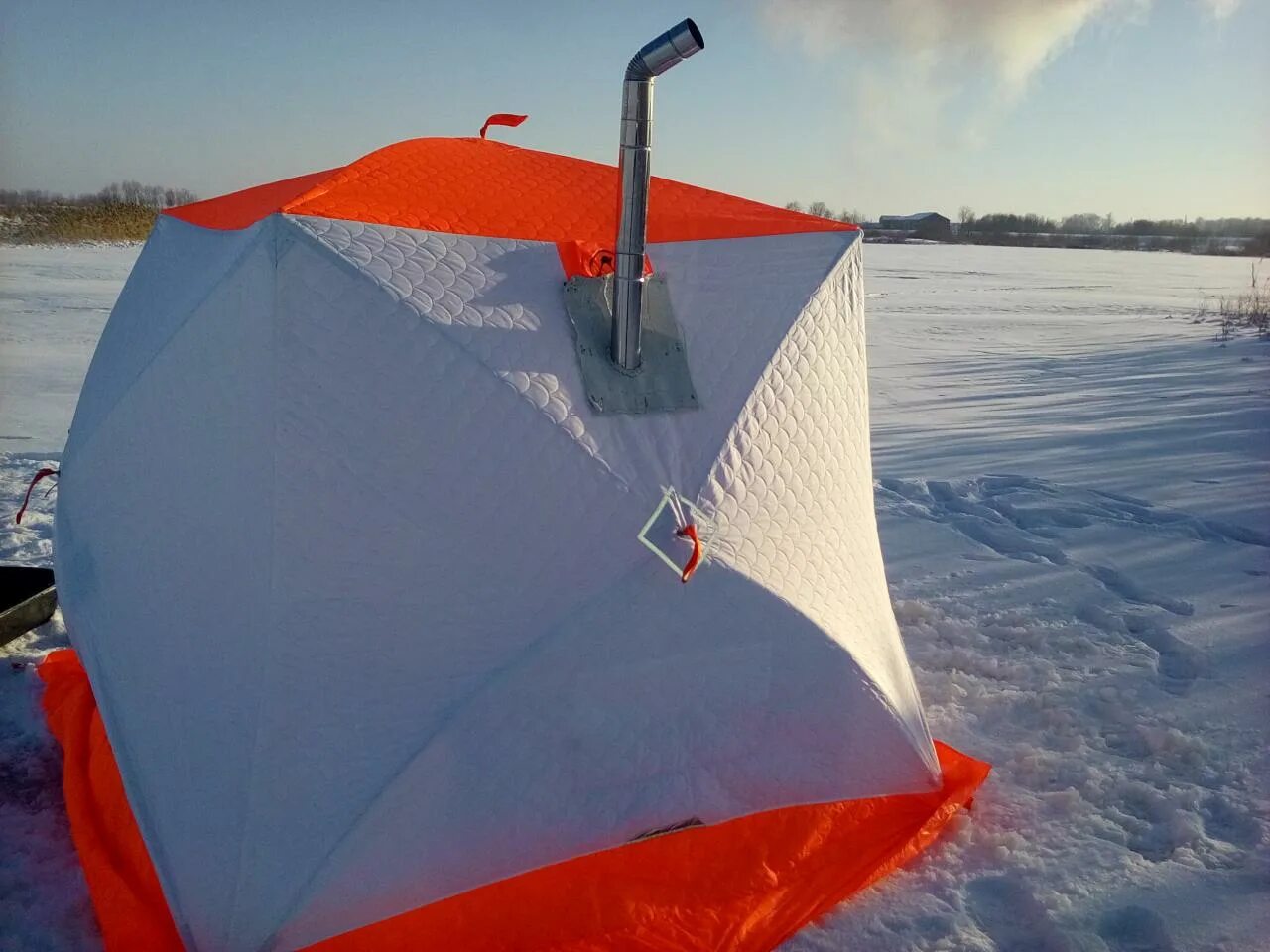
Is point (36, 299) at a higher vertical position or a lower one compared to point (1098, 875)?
higher

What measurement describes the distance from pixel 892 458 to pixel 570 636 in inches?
162

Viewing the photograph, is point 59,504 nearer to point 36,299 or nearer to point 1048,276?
point 36,299

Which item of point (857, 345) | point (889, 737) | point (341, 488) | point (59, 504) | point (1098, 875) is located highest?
point (857, 345)

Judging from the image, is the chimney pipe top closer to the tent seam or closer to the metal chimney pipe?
the metal chimney pipe

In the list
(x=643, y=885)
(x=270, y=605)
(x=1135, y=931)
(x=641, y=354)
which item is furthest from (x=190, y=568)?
(x=1135, y=931)

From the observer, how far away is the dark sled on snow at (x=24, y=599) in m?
2.84

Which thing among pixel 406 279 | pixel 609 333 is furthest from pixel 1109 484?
pixel 406 279

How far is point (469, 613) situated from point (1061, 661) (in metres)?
2.22

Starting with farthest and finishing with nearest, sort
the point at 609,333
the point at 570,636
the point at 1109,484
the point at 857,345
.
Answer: the point at 1109,484 < the point at 857,345 < the point at 609,333 < the point at 570,636

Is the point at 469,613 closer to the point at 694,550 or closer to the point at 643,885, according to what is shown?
the point at 694,550

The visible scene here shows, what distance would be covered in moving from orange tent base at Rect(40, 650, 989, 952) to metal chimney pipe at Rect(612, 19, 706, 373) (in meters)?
1.17

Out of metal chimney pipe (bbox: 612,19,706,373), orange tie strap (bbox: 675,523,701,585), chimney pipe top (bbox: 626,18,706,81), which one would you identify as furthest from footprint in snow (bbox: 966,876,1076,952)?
chimney pipe top (bbox: 626,18,706,81)

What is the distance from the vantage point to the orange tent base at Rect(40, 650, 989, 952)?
1681 millimetres

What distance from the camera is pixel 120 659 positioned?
→ 195cm
